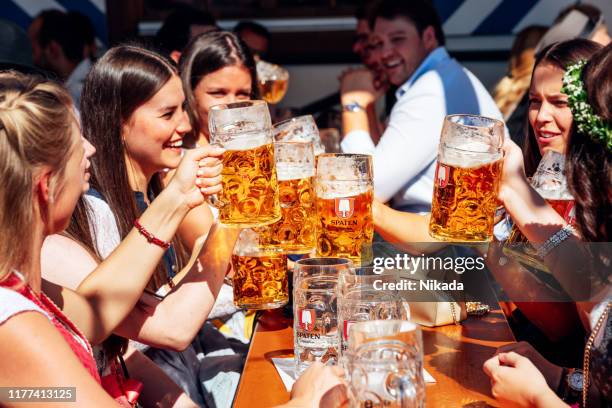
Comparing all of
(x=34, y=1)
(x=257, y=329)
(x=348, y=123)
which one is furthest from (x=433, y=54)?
(x=34, y=1)

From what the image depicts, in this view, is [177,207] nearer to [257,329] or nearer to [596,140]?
[257,329]

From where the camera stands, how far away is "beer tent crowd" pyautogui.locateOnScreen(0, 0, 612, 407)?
4.64 feet

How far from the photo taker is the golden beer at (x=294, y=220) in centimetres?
187

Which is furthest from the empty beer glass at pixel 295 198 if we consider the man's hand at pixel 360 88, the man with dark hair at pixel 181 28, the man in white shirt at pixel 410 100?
the man with dark hair at pixel 181 28

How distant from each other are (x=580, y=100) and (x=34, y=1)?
526 cm

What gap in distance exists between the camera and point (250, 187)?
1.71m

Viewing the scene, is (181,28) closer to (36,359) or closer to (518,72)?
(518,72)

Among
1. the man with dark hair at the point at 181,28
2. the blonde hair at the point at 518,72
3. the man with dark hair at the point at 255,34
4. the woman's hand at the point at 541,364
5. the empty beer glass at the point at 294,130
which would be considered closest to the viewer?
the woman's hand at the point at 541,364

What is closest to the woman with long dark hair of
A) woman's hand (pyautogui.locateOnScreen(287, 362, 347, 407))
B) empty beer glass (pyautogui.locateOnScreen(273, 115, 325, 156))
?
woman's hand (pyautogui.locateOnScreen(287, 362, 347, 407))

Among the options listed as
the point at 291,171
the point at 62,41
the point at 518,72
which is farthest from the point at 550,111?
the point at 62,41

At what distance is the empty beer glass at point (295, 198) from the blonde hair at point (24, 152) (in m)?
0.56

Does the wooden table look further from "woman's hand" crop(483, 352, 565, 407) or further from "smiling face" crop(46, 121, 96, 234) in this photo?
A: "smiling face" crop(46, 121, 96, 234)

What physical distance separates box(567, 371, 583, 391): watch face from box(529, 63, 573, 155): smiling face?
995 mm

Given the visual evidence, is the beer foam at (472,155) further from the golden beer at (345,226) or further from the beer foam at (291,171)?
the beer foam at (291,171)
